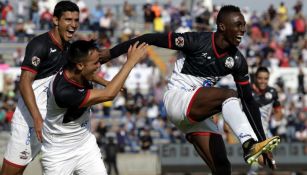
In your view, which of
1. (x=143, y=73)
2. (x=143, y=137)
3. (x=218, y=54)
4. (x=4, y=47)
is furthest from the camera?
(x=4, y=47)

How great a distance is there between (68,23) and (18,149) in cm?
158

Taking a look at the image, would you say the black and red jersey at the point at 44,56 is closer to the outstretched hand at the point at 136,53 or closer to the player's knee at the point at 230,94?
the outstretched hand at the point at 136,53

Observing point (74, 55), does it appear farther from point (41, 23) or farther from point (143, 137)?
point (41, 23)

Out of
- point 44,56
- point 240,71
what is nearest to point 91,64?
point 44,56

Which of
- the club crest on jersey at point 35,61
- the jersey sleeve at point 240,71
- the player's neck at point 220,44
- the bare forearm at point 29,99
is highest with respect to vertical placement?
the player's neck at point 220,44

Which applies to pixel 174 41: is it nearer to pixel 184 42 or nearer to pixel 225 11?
pixel 184 42

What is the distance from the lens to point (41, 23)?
2961cm

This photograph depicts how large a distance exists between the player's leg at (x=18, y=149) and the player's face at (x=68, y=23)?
3.90 feet

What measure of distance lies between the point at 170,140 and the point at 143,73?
4.37 meters

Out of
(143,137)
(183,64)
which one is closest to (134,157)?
(143,137)

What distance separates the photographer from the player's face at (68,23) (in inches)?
393

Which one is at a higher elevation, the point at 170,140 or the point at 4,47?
the point at 4,47

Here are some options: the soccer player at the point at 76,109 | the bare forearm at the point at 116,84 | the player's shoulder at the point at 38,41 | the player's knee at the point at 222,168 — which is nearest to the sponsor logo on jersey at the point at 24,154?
the soccer player at the point at 76,109

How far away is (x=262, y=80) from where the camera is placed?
14.1 meters
